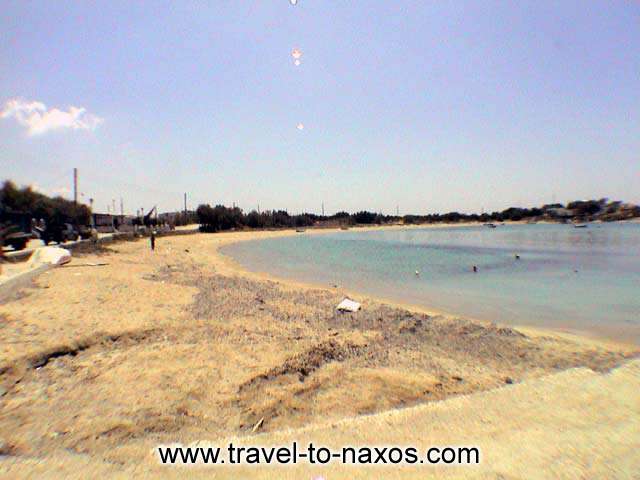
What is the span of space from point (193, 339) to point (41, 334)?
2.34m

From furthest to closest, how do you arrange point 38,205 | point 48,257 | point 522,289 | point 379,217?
point 379,217
point 38,205
point 522,289
point 48,257

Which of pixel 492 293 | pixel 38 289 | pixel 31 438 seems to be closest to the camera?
pixel 31 438

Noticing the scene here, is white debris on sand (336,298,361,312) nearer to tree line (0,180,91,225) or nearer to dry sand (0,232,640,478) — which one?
dry sand (0,232,640,478)

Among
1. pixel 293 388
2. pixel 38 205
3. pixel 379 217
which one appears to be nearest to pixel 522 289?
pixel 293 388

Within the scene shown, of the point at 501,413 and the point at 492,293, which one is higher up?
the point at 501,413

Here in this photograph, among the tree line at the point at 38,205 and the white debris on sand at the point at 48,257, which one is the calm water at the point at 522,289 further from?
the tree line at the point at 38,205

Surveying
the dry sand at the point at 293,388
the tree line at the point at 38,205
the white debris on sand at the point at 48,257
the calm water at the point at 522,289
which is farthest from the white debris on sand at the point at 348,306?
the tree line at the point at 38,205

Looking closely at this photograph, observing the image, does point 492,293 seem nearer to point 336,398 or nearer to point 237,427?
point 336,398

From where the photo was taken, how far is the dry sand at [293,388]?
113 inches

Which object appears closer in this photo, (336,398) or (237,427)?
(237,427)

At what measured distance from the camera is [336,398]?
13.8ft

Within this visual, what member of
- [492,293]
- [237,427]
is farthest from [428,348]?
[492,293]

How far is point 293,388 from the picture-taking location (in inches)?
174

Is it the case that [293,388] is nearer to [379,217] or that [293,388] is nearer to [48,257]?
[48,257]
